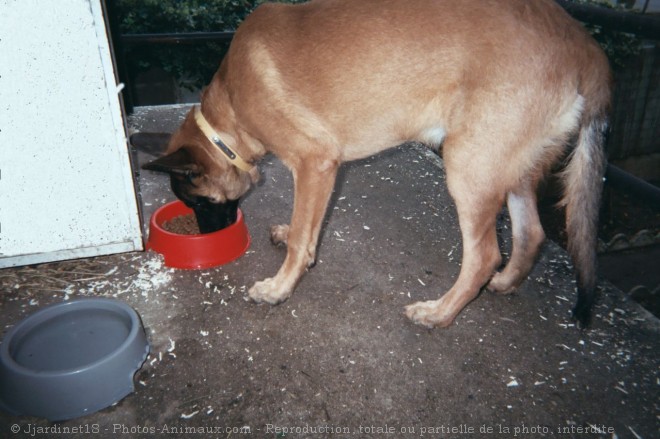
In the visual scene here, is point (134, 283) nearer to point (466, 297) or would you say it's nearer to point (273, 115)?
point (273, 115)

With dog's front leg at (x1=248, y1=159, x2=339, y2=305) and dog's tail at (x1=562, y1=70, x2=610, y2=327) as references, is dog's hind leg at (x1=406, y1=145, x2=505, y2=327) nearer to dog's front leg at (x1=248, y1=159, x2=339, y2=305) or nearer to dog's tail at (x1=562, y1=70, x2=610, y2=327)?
dog's tail at (x1=562, y1=70, x2=610, y2=327)

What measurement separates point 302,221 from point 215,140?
69cm

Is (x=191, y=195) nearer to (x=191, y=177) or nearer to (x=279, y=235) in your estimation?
(x=191, y=177)

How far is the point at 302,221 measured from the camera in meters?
2.60

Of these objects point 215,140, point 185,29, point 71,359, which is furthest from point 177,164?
point 185,29

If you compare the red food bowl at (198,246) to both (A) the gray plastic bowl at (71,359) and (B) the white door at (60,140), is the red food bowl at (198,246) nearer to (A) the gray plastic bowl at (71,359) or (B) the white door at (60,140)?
(B) the white door at (60,140)

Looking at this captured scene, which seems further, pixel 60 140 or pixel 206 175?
pixel 206 175

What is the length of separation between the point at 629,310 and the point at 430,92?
64.0 inches

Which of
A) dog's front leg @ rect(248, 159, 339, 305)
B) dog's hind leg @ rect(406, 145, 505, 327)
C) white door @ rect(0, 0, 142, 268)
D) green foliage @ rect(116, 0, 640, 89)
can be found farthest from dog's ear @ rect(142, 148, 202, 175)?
Answer: green foliage @ rect(116, 0, 640, 89)

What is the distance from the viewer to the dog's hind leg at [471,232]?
2264 millimetres

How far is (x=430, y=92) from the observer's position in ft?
7.54

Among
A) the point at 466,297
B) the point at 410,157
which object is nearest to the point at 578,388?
the point at 466,297

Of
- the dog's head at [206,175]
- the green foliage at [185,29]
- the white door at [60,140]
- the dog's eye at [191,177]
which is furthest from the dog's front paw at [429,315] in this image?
the green foliage at [185,29]

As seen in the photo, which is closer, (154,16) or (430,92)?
(430,92)
